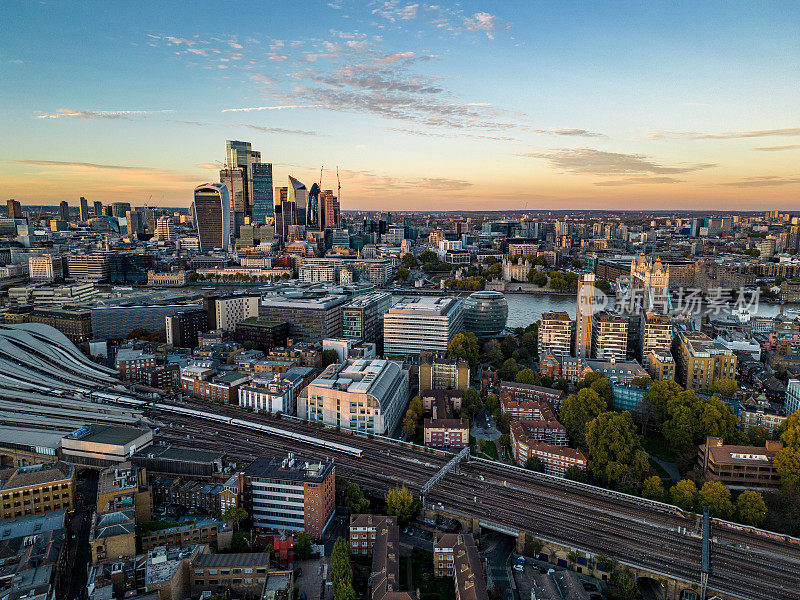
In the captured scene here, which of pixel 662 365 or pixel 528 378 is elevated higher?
pixel 662 365

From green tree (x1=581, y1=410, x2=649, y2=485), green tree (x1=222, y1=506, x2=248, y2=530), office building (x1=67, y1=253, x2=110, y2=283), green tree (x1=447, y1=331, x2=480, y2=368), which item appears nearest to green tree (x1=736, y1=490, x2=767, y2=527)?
green tree (x1=581, y1=410, x2=649, y2=485)

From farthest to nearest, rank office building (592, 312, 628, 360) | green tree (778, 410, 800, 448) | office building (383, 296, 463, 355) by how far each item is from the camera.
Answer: office building (383, 296, 463, 355) → office building (592, 312, 628, 360) → green tree (778, 410, 800, 448)

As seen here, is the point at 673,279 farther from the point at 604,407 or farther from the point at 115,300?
the point at 115,300

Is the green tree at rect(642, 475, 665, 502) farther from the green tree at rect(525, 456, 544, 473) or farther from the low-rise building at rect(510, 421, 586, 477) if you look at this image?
the green tree at rect(525, 456, 544, 473)

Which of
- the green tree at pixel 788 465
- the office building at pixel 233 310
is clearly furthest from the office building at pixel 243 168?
the green tree at pixel 788 465

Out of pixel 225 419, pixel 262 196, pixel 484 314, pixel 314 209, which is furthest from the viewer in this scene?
pixel 314 209

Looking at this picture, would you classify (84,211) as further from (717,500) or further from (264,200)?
(717,500)

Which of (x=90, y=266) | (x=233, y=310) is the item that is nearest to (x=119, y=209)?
(x=90, y=266)
